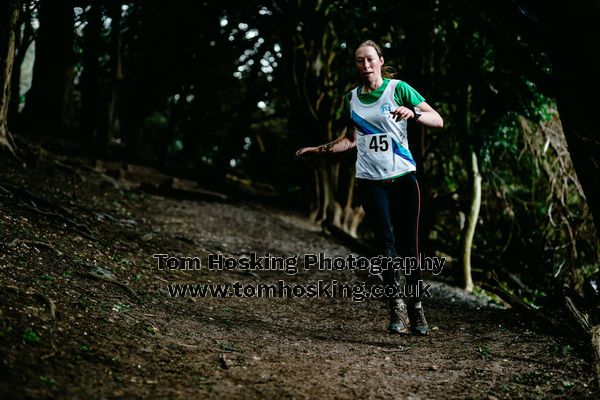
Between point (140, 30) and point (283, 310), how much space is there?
37.2 ft

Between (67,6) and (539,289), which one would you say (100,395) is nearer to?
(539,289)

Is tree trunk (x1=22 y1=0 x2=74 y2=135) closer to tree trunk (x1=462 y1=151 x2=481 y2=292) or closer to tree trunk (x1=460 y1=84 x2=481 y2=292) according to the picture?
tree trunk (x1=460 y1=84 x2=481 y2=292)

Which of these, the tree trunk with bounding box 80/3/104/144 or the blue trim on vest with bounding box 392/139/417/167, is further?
the tree trunk with bounding box 80/3/104/144

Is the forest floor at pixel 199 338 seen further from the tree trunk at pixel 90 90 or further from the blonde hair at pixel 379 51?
the tree trunk at pixel 90 90

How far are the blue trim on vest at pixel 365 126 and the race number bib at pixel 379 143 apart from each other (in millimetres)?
39

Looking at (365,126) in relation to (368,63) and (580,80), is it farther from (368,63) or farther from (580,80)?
(580,80)

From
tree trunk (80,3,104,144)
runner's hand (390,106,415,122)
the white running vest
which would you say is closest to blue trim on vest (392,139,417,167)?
the white running vest

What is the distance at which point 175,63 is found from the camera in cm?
1452

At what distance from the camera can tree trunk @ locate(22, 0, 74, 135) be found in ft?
40.2

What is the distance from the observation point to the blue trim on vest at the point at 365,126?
3.85 metres

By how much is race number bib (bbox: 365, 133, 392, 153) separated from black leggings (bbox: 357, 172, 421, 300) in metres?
0.23

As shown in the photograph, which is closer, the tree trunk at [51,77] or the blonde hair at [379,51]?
the blonde hair at [379,51]

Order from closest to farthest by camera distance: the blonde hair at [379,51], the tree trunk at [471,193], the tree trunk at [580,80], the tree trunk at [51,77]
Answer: the tree trunk at [580,80], the blonde hair at [379,51], the tree trunk at [471,193], the tree trunk at [51,77]

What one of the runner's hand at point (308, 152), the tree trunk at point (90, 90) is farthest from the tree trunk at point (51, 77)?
the runner's hand at point (308, 152)
